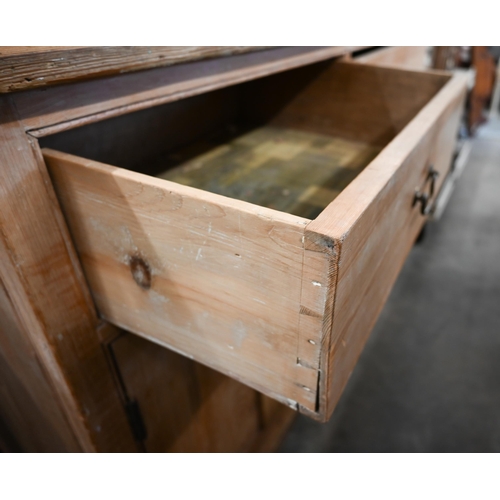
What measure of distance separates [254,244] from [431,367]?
1146mm

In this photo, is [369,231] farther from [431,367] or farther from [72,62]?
[431,367]

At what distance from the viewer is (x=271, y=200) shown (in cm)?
57

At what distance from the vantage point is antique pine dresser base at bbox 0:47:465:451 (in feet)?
1.07

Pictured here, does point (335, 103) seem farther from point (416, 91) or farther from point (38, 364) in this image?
point (38, 364)

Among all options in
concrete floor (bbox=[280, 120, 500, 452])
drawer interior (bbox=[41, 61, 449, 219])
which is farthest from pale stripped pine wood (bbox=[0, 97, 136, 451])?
concrete floor (bbox=[280, 120, 500, 452])

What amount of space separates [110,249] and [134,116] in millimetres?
331

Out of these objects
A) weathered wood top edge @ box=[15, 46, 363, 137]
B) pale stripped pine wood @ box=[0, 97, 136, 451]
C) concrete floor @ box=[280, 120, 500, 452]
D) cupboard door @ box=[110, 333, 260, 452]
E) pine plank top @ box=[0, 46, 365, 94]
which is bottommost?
concrete floor @ box=[280, 120, 500, 452]

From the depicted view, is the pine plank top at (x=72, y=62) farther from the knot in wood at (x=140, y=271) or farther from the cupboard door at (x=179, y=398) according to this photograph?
the cupboard door at (x=179, y=398)

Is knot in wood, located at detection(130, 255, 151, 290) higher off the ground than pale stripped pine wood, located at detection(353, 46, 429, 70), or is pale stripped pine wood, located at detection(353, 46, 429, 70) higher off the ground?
pale stripped pine wood, located at detection(353, 46, 429, 70)

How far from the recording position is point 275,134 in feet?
2.66

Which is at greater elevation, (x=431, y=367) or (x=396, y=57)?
(x=396, y=57)

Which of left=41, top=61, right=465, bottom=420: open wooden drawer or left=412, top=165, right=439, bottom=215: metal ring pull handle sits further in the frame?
left=412, top=165, right=439, bottom=215: metal ring pull handle

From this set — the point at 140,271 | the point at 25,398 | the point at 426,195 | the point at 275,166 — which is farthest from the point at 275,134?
the point at 25,398

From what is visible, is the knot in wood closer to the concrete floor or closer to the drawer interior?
the drawer interior
